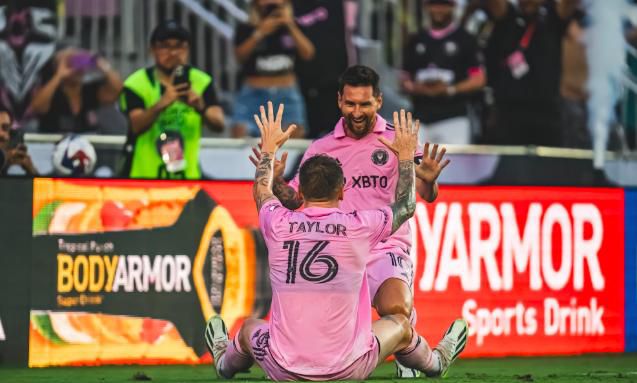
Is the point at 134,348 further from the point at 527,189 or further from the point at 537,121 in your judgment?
the point at 537,121

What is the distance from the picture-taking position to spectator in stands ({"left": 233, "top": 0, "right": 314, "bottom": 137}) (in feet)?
46.0

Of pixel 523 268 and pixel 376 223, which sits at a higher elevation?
pixel 376 223

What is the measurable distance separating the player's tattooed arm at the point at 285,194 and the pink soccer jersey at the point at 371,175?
0.14m

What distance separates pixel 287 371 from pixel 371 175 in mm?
1821

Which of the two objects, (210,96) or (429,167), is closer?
(429,167)

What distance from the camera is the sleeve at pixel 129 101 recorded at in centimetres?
1251

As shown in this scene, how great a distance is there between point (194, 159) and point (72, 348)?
7.99ft

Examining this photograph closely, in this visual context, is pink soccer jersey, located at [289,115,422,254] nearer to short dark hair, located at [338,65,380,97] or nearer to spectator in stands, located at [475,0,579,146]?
short dark hair, located at [338,65,380,97]

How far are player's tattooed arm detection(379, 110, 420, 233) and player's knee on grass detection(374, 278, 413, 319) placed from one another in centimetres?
77

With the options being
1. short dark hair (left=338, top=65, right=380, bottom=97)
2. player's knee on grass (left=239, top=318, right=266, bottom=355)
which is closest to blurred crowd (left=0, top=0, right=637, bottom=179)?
short dark hair (left=338, top=65, right=380, bottom=97)

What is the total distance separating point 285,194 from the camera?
922 centimetres

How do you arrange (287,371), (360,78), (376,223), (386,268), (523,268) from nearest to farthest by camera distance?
(287,371)
(376,223)
(360,78)
(386,268)
(523,268)

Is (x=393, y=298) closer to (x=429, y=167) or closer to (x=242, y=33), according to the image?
(x=429, y=167)

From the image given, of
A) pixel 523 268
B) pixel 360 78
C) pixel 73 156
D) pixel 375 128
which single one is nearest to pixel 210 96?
pixel 73 156
